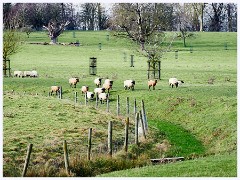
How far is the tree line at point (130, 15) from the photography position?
104275 millimetres

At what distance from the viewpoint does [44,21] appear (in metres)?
131

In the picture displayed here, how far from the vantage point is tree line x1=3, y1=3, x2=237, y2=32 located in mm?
104275

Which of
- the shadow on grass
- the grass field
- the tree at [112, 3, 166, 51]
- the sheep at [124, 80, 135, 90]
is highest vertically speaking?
the tree at [112, 3, 166, 51]

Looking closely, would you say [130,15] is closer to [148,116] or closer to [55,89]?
[55,89]

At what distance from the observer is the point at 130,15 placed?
104m

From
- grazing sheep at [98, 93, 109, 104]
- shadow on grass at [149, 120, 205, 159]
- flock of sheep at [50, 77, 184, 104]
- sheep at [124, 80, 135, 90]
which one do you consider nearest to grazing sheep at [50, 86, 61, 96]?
flock of sheep at [50, 77, 184, 104]

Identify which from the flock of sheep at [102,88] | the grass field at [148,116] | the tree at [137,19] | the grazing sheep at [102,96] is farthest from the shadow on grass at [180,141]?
the tree at [137,19]

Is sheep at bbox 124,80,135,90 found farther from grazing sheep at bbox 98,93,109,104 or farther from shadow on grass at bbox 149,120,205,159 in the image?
shadow on grass at bbox 149,120,205,159

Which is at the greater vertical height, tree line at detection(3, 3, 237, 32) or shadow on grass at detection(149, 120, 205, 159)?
tree line at detection(3, 3, 237, 32)

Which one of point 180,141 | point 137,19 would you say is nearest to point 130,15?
point 137,19

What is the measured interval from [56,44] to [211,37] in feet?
106

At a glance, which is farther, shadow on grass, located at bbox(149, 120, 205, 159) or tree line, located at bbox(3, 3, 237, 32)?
tree line, located at bbox(3, 3, 237, 32)

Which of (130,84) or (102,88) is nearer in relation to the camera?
(102,88)

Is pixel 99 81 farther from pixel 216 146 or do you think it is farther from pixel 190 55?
pixel 190 55
